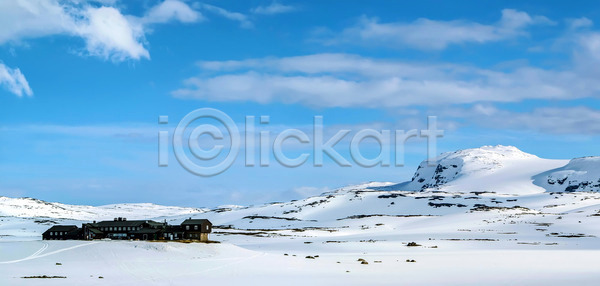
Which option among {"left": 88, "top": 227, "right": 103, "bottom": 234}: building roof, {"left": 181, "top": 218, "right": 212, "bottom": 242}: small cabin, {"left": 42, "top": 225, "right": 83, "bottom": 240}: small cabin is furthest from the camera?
{"left": 42, "top": 225, "right": 83, "bottom": 240}: small cabin

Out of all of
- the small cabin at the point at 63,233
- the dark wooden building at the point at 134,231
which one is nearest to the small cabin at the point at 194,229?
the dark wooden building at the point at 134,231

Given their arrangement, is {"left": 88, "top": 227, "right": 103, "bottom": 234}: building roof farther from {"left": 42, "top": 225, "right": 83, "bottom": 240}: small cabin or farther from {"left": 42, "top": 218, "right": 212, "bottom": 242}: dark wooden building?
{"left": 42, "top": 225, "right": 83, "bottom": 240}: small cabin

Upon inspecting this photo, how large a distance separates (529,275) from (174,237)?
47039mm

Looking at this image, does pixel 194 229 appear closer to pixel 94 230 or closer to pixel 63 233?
pixel 94 230

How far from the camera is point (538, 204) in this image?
19000 centimetres

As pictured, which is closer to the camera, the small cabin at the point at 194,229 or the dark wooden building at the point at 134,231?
the dark wooden building at the point at 134,231

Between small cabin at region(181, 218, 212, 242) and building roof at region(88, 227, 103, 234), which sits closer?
building roof at region(88, 227, 103, 234)

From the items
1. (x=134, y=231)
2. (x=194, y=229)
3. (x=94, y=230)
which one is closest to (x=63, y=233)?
(x=94, y=230)

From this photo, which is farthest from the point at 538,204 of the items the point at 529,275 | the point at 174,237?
the point at 529,275

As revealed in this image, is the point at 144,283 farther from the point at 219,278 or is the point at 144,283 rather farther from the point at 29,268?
the point at 29,268

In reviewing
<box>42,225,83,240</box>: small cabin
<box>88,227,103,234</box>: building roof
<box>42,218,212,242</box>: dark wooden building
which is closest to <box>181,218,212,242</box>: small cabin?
<box>42,218,212,242</box>: dark wooden building

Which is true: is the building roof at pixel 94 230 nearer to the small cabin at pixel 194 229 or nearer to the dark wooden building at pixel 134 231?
the dark wooden building at pixel 134 231

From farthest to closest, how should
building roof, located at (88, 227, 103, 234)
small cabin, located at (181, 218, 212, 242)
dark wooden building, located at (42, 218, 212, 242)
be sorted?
1. small cabin, located at (181, 218, 212, 242)
2. building roof, located at (88, 227, 103, 234)
3. dark wooden building, located at (42, 218, 212, 242)

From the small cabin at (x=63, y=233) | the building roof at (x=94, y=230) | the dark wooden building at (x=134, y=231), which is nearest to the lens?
the dark wooden building at (x=134, y=231)
